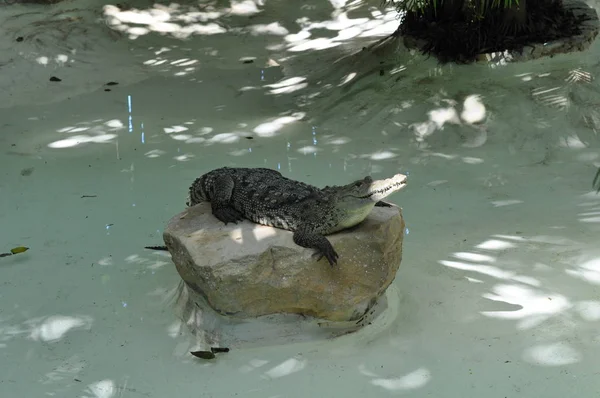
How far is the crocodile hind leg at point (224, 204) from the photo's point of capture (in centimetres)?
454

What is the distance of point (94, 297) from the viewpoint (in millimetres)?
4859

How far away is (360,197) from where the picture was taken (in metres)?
4.17

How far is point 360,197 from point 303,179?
8.54 feet

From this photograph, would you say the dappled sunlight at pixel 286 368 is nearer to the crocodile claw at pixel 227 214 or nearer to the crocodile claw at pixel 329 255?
the crocodile claw at pixel 329 255

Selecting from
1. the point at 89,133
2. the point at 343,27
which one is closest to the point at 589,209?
the point at 89,133

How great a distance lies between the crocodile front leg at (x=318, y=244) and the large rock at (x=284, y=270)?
0.04 meters

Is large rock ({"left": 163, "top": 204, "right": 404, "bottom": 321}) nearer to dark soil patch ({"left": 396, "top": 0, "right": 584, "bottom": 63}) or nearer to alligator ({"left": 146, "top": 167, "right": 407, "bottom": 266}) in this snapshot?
alligator ({"left": 146, "top": 167, "right": 407, "bottom": 266})

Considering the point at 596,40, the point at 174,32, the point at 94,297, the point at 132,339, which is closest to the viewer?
the point at 132,339

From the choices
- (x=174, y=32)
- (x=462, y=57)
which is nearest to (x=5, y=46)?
(x=174, y=32)

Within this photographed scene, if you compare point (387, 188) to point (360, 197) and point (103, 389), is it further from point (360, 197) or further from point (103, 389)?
point (103, 389)

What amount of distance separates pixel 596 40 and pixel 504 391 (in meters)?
5.87

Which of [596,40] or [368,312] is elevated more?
[596,40]

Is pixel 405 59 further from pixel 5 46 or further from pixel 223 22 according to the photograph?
pixel 5 46

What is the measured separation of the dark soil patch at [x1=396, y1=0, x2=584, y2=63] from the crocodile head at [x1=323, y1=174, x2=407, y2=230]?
433cm
